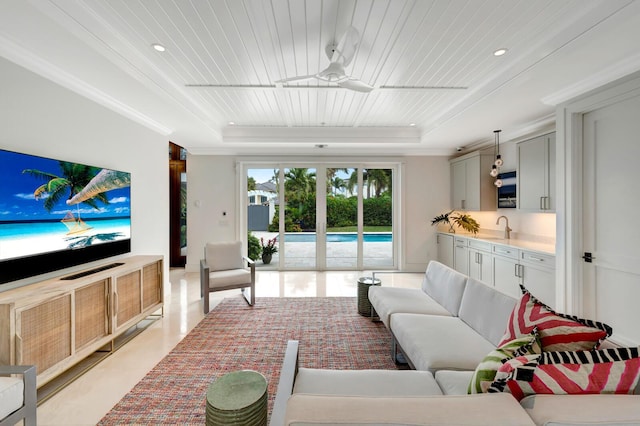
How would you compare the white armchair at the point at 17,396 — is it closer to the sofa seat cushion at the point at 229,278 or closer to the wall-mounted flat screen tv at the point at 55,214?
the wall-mounted flat screen tv at the point at 55,214

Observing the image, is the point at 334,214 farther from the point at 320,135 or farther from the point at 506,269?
the point at 506,269

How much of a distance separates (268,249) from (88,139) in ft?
12.4

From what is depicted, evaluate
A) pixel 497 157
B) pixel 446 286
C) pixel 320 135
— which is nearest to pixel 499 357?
pixel 446 286

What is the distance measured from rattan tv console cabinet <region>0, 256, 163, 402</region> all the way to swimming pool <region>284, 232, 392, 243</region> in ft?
10.4

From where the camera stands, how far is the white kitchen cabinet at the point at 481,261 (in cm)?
439

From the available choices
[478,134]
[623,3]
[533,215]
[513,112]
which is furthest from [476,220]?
[623,3]

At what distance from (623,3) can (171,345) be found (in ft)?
14.3

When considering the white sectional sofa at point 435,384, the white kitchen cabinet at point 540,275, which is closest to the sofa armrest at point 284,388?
the white sectional sofa at point 435,384

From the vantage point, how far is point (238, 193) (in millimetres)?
5930

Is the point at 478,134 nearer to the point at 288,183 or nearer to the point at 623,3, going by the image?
the point at 623,3

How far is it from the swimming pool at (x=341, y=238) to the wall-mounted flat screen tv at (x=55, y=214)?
3.24 m

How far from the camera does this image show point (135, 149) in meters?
3.73

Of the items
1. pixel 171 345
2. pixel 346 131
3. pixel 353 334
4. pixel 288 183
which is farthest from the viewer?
pixel 288 183

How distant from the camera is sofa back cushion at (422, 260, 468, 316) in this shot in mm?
2518
